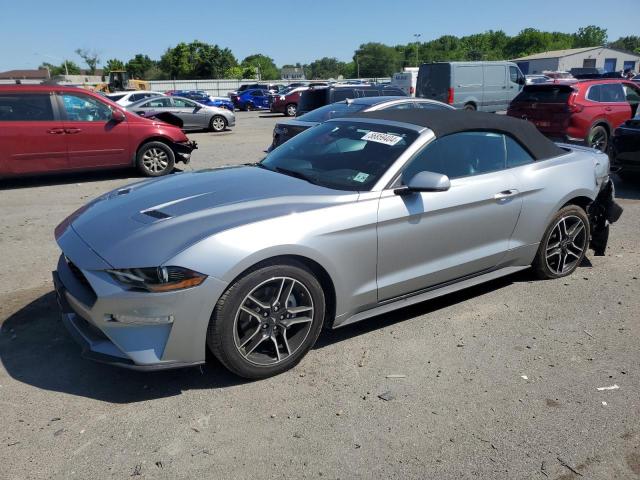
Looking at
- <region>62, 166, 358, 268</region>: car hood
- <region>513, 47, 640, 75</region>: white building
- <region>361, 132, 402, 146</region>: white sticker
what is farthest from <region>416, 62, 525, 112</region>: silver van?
<region>513, 47, 640, 75</region>: white building

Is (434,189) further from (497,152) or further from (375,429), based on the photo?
(375,429)

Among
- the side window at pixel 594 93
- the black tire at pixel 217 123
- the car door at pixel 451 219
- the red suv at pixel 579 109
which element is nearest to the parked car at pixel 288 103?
the black tire at pixel 217 123

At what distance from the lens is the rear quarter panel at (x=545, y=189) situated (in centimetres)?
431

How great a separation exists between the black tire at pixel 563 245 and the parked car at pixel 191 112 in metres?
16.1

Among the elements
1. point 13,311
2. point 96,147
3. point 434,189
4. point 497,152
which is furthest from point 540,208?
point 96,147

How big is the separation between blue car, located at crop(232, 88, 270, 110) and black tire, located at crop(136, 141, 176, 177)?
83.3 feet

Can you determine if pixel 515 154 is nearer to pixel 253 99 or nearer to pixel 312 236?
pixel 312 236

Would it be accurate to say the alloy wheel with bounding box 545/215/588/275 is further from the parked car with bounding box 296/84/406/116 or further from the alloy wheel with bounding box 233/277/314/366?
the parked car with bounding box 296/84/406/116

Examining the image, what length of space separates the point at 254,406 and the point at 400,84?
26.0 meters

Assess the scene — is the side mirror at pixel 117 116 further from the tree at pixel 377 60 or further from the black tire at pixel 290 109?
the tree at pixel 377 60

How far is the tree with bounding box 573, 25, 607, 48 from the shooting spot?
139m

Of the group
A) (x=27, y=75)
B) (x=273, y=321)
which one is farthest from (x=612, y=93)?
(x=27, y=75)

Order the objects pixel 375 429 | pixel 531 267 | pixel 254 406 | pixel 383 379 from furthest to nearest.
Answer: pixel 531 267
pixel 383 379
pixel 254 406
pixel 375 429

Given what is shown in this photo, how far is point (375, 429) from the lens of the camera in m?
2.77
